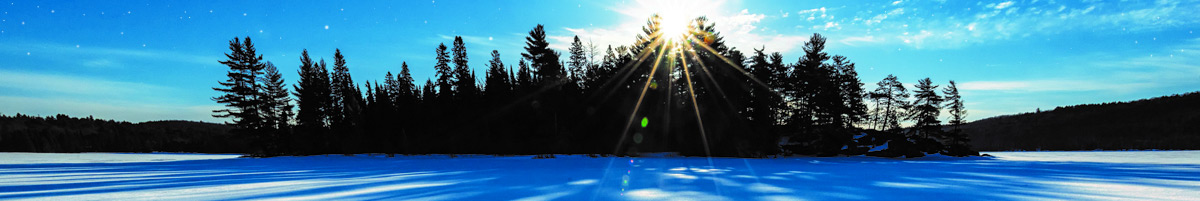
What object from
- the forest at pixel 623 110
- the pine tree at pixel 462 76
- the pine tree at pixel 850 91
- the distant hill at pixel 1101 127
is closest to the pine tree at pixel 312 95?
the forest at pixel 623 110

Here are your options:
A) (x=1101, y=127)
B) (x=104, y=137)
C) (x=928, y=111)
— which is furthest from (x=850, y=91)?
(x=104, y=137)

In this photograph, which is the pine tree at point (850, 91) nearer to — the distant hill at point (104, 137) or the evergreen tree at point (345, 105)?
the evergreen tree at point (345, 105)

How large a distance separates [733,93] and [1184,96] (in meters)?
123

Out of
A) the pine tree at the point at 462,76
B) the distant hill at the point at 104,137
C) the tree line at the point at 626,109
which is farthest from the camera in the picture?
the distant hill at the point at 104,137

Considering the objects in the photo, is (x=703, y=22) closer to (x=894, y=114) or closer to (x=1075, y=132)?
(x=894, y=114)

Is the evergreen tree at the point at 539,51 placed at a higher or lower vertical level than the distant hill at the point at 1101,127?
higher

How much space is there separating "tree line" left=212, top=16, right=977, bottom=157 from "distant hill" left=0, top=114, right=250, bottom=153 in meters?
25.9

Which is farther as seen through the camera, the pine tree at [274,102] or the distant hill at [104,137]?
the distant hill at [104,137]

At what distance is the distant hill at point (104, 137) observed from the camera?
277 feet

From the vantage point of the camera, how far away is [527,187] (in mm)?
8578

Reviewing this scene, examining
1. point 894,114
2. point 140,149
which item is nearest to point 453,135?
point 894,114

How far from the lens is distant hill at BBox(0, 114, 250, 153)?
84312 millimetres

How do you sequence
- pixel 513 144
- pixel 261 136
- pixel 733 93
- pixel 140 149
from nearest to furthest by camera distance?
1. pixel 733 93
2. pixel 513 144
3. pixel 261 136
4. pixel 140 149

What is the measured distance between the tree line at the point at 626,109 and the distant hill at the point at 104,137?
25.9m
